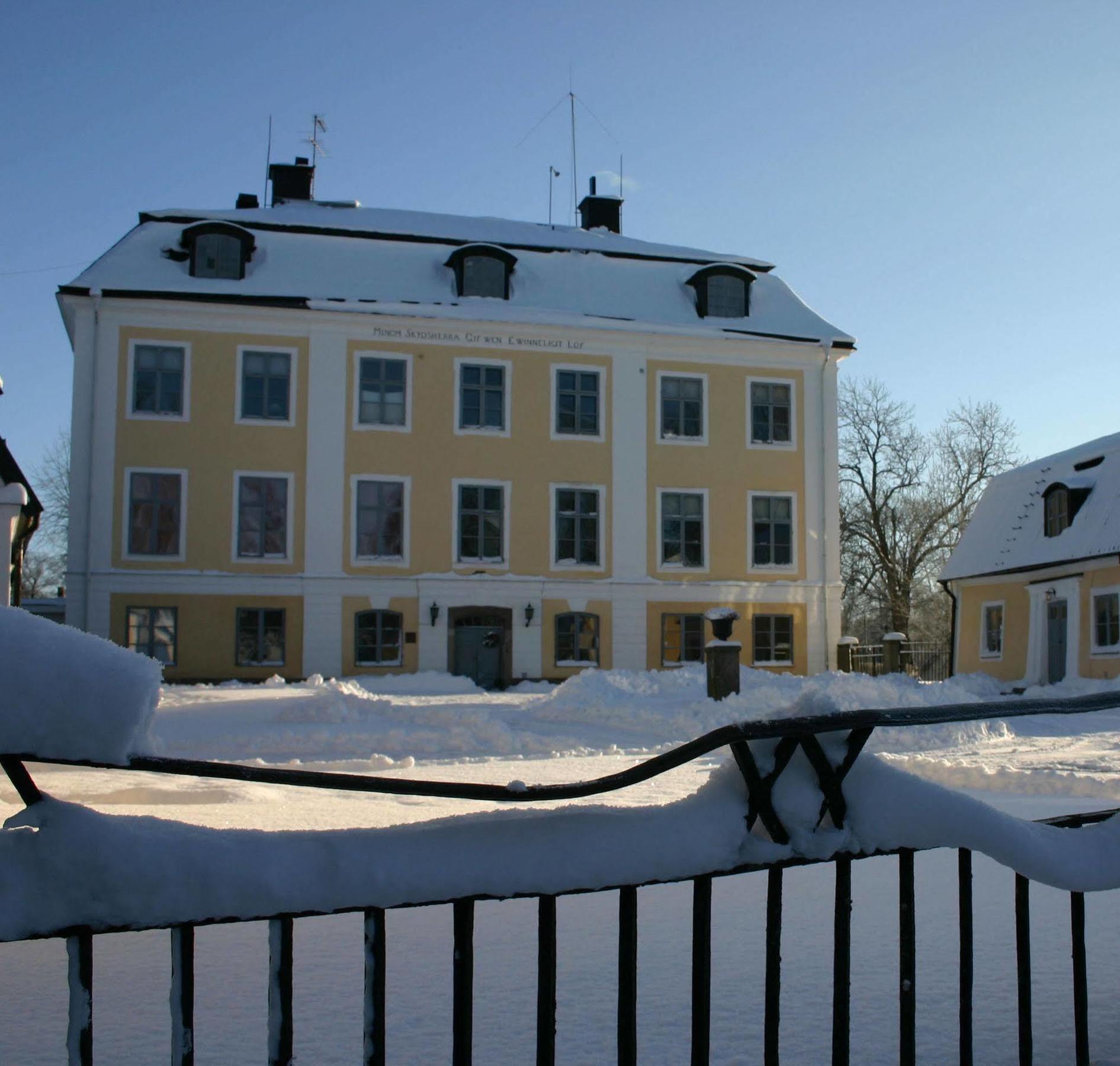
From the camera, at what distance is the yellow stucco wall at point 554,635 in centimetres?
2919

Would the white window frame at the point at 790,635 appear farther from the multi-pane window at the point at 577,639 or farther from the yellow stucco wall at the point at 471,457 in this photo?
the yellow stucco wall at the point at 471,457

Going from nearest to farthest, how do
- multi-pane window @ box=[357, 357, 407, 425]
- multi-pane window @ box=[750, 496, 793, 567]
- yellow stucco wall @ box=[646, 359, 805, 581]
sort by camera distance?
multi-pane window @ box=[357, 357, 407, 425], yellow stucco wall @ box=[646, 359, 805, 581], multi-pane window @ box=[750, 496, 793, 567]

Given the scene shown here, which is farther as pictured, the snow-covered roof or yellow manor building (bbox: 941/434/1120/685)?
the snow-covered roof

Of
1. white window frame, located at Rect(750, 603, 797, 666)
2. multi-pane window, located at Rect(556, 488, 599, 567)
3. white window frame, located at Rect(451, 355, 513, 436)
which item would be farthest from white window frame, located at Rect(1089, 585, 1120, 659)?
white window frame, located at Rect(451, 355, 513, 436)

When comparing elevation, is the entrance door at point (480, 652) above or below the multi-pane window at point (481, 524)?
below

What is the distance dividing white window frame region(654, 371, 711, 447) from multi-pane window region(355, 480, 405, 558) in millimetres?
7382

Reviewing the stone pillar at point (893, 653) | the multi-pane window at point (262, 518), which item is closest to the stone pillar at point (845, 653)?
the stone pillar at point (893, 653)

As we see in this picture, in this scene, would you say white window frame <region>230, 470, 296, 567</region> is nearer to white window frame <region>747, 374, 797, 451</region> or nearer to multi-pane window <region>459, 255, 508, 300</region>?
multi-pane window <region>459, 255, 508, 300</region>

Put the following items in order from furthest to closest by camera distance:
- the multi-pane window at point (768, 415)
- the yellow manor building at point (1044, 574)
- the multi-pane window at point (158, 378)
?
the multi-pane window at point (768, 415)
the multi-pane window at point (158, 378)
the yellow manor building at point (1044, 574)

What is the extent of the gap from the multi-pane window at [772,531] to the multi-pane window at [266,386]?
13.3 metres

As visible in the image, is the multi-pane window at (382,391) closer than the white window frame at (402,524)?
No

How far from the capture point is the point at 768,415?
1246 inches

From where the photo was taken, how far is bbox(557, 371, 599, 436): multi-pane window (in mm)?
30375

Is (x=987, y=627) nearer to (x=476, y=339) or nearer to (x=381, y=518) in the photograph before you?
(x=476, y=339)
